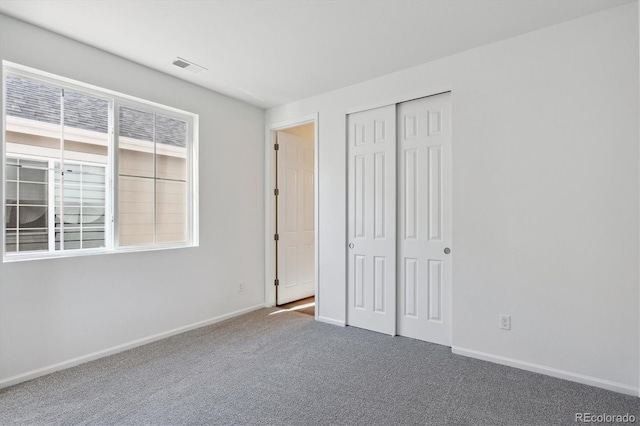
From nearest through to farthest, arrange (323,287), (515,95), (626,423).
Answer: (626,423) → (515,95) → (323,287)

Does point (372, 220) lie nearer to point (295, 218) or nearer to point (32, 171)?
point (295, 218)

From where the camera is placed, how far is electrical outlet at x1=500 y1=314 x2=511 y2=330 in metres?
2.73

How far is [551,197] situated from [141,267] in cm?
358

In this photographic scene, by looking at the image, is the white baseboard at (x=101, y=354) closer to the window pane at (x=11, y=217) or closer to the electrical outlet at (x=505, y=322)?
the window pane at (x=11, y=217)

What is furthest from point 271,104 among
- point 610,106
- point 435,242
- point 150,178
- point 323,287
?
point 610,106

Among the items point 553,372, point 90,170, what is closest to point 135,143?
point 90,170

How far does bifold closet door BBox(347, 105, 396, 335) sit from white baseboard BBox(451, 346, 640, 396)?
784mm

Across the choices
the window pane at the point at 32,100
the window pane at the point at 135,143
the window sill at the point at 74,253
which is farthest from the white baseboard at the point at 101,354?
the window pane at the point at 32,100

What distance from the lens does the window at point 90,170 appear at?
257cm

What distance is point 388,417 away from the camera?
2055 mm

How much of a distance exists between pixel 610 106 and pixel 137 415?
372 cm

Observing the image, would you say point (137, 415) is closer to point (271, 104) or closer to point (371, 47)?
point (371, 47)

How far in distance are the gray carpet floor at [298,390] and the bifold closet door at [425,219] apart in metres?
0.30

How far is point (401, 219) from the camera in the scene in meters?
3.42
